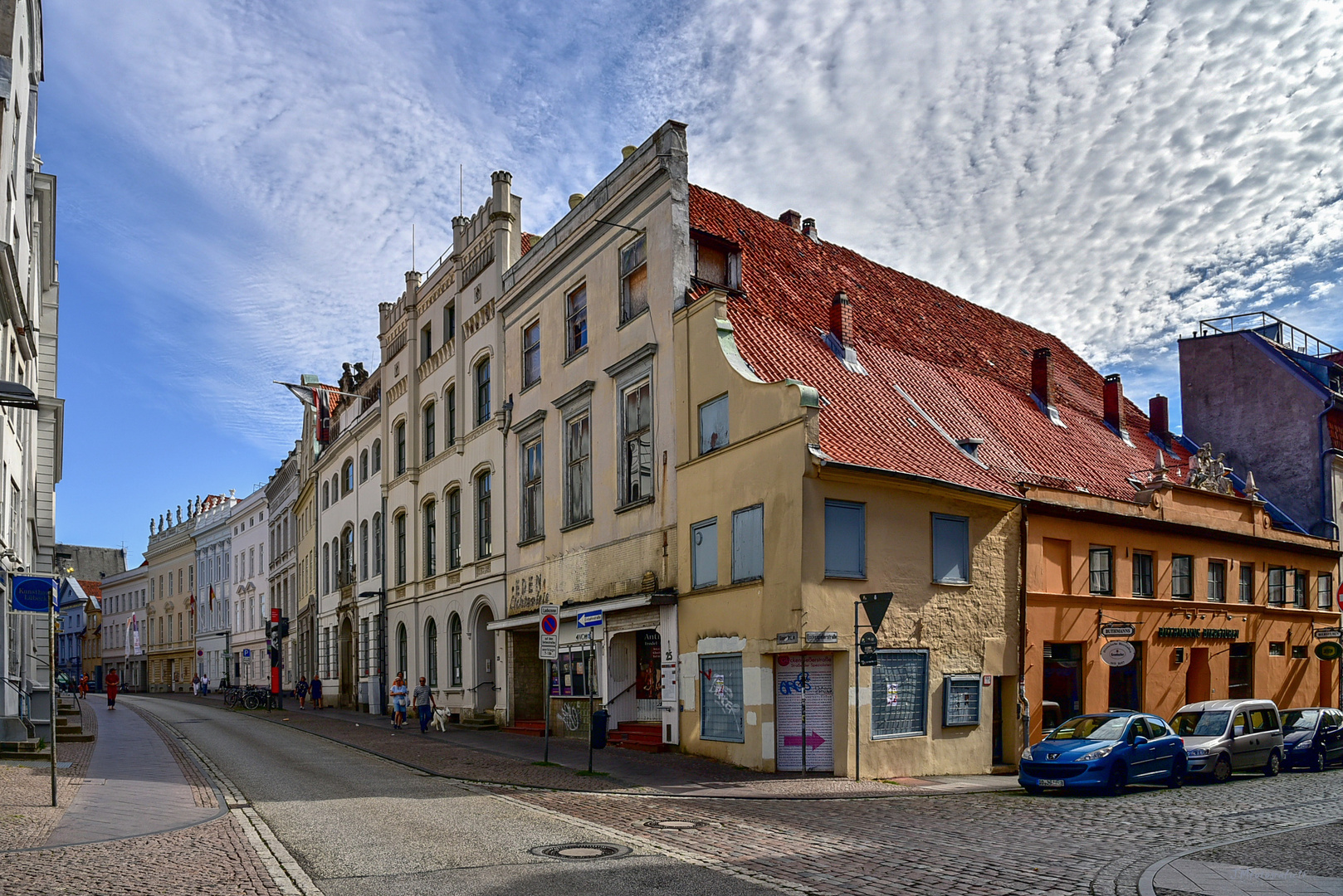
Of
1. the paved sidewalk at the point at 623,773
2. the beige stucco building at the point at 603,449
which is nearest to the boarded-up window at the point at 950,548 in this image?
the paved sidewalk at the point at 623,773

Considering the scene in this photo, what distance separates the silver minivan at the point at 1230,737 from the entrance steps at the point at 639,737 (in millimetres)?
A: 9651

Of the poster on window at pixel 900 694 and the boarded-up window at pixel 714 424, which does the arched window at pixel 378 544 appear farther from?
the poster on window at pixel 900 694

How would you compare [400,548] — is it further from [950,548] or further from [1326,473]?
[1326,473]

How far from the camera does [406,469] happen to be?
1576 inches

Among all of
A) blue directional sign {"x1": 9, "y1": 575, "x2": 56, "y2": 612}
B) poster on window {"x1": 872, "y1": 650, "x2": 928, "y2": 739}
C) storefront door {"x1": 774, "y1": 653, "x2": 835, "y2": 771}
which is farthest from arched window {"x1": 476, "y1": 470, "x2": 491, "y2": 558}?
blue directional sign {"x1": 9, "y1": 575, "x2": 56, "y2": 612}

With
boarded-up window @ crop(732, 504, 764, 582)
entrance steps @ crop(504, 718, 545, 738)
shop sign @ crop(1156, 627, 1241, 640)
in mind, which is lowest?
entrance steps @ crop(504, 718, 545, 738)

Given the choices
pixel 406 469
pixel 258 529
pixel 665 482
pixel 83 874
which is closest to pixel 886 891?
pixel 83 874

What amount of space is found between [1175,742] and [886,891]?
451 inches

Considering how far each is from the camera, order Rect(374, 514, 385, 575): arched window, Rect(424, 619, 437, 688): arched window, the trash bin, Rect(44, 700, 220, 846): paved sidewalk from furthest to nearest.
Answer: Rect(374, 514, 385, 575): arched window → Rect(424, 619, 437, 688): arched window → the trash bin → Rect(44, 700, 220, 846): paved sidewalk

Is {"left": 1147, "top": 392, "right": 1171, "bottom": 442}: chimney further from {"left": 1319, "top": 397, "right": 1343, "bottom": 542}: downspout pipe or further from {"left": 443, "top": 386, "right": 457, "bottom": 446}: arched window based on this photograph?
{"left": 443, "top": 386, "right": 457, "bottom": 446}: arched window

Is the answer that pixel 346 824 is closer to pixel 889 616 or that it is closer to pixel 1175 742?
pixel 889 616

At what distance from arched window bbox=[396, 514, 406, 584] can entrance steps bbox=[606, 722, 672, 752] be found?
56.5 ft

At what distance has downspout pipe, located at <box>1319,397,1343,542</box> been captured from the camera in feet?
116

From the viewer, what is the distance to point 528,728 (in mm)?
29875
